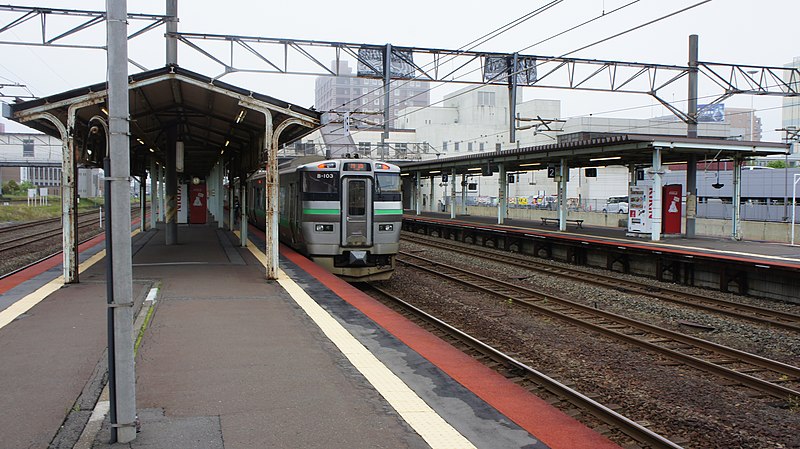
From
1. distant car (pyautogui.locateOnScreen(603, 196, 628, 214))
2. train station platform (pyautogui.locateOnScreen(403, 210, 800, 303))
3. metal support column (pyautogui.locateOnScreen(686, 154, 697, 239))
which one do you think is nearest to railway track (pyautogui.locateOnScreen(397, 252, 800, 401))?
train station platform (pyautogui.locateOnScreen(403, 210, 800, 303))

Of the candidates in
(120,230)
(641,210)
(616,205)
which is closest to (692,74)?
(641,210)

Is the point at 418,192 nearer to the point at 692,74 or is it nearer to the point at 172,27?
the point at 692,74

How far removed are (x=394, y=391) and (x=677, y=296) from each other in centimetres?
1020

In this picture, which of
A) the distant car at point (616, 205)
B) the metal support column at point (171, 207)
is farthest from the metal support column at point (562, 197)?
the distant car at point (616, 205)

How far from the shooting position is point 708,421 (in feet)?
20.0

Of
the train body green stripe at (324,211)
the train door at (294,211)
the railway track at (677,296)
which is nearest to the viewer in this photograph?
the railway track at (677,296)

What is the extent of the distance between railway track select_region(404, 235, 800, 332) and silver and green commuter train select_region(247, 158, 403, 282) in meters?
5.24

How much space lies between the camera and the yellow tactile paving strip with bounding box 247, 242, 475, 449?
444 centimetres

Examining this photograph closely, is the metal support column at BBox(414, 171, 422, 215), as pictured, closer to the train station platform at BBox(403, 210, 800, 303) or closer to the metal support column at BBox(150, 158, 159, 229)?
the train station platform at BBox(403, 210, 800, 303)

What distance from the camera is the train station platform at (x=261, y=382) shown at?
4.43 metres

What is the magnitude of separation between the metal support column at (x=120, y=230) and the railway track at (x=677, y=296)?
10.0 metres

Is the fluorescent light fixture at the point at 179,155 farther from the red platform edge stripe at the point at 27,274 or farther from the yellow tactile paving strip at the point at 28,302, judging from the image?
the yellow tactile paving strip at the point at 28,302

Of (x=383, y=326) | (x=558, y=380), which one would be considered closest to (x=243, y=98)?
(x=383, y=326)

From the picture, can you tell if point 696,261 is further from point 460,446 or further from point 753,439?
point 460,446
